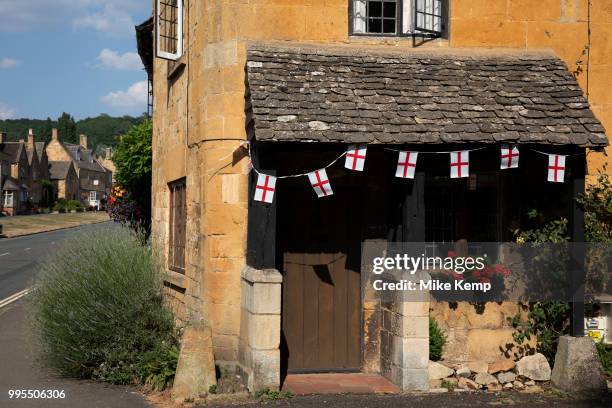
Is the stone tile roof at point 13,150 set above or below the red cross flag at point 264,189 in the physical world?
above

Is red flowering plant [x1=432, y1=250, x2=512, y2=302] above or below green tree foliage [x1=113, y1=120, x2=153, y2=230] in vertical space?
A: below

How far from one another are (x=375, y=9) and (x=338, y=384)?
16.1 feet

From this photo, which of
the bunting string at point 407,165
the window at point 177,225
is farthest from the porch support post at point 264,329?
the window at point 177,225

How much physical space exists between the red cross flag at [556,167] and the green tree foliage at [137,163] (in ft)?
30.9

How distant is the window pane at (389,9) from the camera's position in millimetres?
10109

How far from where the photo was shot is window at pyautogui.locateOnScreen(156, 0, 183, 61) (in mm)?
11078

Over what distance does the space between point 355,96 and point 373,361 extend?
3.41 metres

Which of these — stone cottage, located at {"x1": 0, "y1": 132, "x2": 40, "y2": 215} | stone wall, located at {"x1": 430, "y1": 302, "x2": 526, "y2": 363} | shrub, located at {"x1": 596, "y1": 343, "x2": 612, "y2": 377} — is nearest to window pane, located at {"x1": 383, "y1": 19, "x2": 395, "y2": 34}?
stone wall, located at {"x1": 430, "y1": 302, "x2": 526, "y2": 363}

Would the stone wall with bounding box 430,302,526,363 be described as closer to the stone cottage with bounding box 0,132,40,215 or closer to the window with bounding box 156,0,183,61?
the window with bounding box 156,0,183,61

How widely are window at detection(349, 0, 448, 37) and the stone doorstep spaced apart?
445 centimetres

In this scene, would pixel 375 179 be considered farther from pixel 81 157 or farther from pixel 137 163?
pixel 81 157
